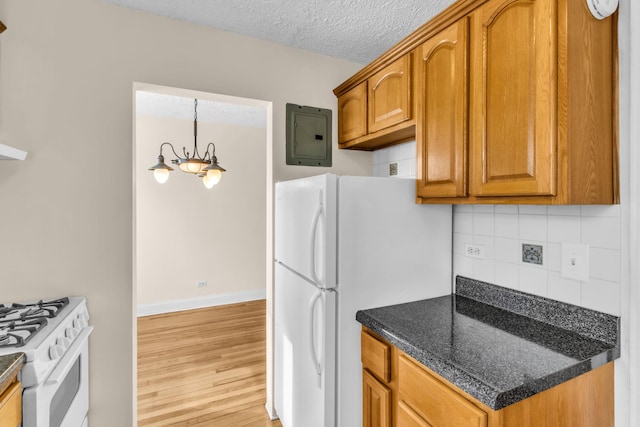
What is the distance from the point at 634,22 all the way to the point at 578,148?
50 centimetres

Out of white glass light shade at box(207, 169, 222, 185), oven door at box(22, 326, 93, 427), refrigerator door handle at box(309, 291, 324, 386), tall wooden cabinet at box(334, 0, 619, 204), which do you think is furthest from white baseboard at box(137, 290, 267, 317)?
tall wooden cabinet at box(334, 0, 619, 204)

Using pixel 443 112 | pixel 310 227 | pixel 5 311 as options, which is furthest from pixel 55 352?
pixel 443 112

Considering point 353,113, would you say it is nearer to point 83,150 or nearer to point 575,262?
point 575,262

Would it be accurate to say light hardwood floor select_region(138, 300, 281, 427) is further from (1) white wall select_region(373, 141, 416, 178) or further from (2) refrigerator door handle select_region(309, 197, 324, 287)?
(1) white wall select_region(373, 141, 416, 178)

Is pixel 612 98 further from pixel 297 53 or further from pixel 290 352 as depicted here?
pixel 290 352

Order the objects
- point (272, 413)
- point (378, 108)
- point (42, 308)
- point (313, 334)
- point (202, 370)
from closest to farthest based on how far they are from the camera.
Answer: point (42, 308) → point (313, 334) → point (378, 108) → point (272, 413) → point (202, 370)

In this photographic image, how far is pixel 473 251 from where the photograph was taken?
1.67m

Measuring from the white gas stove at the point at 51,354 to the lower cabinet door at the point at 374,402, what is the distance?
48.8 inches

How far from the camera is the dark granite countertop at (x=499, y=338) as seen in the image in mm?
938

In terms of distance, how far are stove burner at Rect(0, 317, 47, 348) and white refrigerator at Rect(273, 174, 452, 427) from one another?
3.60ft

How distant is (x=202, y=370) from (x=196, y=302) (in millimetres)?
1643

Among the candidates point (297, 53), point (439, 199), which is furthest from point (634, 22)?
point (297, 53)

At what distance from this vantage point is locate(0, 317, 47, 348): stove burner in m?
1.09

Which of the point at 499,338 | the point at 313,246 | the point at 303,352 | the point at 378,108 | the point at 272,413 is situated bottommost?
the point at 272,413
